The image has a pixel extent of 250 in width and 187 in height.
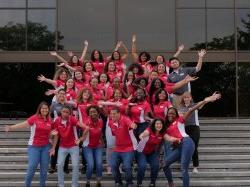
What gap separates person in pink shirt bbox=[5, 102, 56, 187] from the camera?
8.94 meters

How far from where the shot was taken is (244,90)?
680 inches

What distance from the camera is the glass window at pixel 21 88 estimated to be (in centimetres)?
1648

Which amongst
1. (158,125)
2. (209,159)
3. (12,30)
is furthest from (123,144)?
(12,30)

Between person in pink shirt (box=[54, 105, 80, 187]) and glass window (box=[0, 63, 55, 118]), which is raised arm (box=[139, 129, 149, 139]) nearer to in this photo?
person in pink shirt (box=[54, 105, 80, 187])

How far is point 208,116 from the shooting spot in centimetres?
1659

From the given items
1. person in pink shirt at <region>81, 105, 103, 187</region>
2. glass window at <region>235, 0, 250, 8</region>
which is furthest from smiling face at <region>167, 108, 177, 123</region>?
glass window at <region>235, 0, 250, 8</region>

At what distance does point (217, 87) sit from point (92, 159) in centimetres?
870

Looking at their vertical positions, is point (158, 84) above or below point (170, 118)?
above

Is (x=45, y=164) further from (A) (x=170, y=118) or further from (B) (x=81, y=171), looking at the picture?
(A) (x=170, y=118)

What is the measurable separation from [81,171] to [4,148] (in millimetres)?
2397

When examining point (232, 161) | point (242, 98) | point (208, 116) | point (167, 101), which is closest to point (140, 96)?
point (167, 101)

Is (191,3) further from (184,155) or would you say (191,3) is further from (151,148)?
(184,155)

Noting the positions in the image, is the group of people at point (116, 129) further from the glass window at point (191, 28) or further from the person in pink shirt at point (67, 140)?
the glass window at point (191, 28)

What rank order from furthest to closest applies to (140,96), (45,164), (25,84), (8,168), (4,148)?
(25,84) < (4,148) < (8,168) < (140,96) < (45,164)
